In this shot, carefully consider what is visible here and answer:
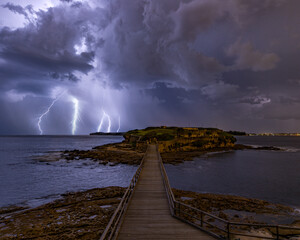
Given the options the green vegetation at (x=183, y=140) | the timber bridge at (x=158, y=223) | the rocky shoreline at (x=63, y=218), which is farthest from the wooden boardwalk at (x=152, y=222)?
the green vegetation at (x=183, y=140)

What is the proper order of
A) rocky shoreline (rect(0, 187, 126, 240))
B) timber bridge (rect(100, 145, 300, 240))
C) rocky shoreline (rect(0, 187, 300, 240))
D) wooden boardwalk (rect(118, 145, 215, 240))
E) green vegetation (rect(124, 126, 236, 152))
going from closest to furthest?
timber bridge (rect(100, 145, 300, 240)), wooden boardwalk (rect(118, 145, 215, 240)), rocky shoreline (rect(0, 187, 126, 240)), rocky shoreline (rect(0, 187, 300, 240)), green vegetation (rect(124, 126, 236, 152))

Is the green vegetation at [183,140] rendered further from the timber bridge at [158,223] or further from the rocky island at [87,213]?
the timber bridge at [158,223]

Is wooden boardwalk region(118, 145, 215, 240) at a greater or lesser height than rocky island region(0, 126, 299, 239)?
greater

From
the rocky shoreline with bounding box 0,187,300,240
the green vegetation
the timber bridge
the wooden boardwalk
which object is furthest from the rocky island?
the green vegetation

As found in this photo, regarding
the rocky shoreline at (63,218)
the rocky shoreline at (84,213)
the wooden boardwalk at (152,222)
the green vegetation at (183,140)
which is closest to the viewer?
the wooden boardwalk at (152,222)

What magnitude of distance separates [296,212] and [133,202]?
15.8 meters

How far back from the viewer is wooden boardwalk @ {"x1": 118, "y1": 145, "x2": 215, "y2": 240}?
8219 mm

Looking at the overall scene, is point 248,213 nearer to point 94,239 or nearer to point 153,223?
point 153,223

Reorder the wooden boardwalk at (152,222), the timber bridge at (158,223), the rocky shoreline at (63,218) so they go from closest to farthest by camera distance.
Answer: the timber bridge at (158,223)
the wooden boardwalk at (152,222)
the rocky shoreline at (63,218)

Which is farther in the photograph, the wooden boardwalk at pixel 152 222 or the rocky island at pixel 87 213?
the rocky island at pixel 87 213

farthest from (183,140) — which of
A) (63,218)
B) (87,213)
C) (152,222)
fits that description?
(152,222)

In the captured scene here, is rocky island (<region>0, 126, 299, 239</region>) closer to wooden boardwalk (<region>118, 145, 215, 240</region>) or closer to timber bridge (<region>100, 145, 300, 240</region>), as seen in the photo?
timber bridge (<region>100, 145, 300, 240</region>)

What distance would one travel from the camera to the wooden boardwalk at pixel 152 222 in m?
8.22

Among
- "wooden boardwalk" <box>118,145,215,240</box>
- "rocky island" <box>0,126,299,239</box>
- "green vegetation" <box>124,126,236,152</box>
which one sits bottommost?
"rocky island" <box>0,126,299,239</box>
